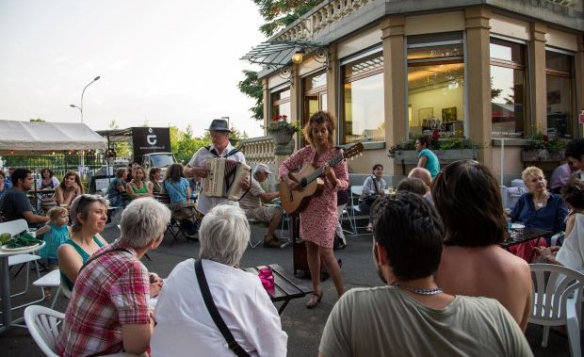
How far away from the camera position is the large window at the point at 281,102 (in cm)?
1483

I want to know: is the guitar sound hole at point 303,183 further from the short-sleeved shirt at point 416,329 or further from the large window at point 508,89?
the large window at point 508,89

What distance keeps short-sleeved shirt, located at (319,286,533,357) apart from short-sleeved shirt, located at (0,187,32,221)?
632 cm

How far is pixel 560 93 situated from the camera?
1124 centimetres

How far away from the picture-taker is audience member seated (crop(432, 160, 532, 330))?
157 centimetres

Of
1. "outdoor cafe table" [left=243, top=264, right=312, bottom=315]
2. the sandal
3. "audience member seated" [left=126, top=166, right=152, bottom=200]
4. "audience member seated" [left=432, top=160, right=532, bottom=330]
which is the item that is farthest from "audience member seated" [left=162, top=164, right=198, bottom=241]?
Result: "audience member seated" [left=432, top=160, right=532, bottom=330]

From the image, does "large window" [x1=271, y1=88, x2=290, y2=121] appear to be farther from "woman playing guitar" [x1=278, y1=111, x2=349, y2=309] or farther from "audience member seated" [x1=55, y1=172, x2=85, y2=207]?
"woman playing guitar" [x1=278, y1=111, x2=349, y2=309]

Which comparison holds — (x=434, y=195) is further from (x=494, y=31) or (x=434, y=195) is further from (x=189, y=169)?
(x=494, y=31)

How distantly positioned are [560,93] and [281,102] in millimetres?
8728

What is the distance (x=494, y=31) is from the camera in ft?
30.8

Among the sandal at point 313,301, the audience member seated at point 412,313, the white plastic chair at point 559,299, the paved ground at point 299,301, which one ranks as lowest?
the paved ground at point 299,301

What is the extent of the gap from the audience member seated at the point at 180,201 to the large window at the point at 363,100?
4.96 metres

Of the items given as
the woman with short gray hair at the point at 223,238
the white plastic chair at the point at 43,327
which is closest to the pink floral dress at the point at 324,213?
the woman with short gray hair at the point at 223,238

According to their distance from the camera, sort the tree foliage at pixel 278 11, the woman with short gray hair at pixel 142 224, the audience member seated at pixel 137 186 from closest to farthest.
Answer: the woman with short gray hair at pixel 142 224 → the audience member seated at pixel 137 186 → the tree foliage at pixel 278 11

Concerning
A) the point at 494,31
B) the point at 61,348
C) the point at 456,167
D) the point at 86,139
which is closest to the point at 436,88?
the point at 494,31
